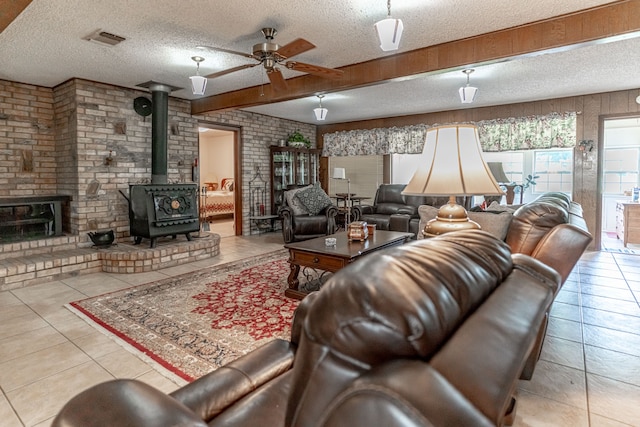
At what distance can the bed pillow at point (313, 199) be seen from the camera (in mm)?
5859

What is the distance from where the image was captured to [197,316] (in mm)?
2842

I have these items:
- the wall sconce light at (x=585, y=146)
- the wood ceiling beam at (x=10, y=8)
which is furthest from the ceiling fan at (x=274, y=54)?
the wall sconce light at (x=585, y=146)

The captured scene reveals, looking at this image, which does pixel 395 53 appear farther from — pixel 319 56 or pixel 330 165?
pixel 330 165

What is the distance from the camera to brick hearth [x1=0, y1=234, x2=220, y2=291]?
368 centimetres

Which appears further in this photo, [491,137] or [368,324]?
[491,137]

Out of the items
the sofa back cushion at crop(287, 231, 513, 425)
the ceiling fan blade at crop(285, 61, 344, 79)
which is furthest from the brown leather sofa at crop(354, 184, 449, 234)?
the sofa back cushion at crop(287, 231, 513, 425)

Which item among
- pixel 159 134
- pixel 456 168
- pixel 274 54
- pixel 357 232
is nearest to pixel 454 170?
pixel 456 168

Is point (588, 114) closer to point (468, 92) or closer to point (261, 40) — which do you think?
point (468, 92)

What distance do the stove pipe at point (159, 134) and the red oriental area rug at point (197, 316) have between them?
1.65 meters

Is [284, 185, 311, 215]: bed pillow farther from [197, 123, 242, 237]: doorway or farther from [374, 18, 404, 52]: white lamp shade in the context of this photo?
[374, 18, 404, 52]: white lamp shade

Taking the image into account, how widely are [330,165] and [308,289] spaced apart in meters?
5.23

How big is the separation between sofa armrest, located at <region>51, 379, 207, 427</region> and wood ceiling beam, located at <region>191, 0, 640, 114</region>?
3448mm

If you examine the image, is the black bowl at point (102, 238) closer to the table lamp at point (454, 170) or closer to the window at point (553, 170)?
the table lamp at point (454, 170)

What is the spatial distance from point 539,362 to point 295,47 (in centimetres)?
271
